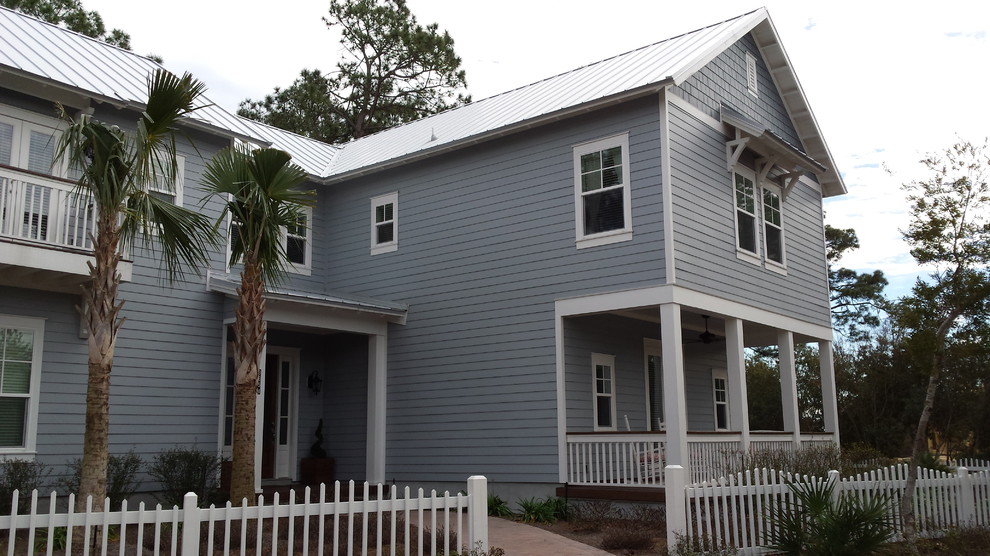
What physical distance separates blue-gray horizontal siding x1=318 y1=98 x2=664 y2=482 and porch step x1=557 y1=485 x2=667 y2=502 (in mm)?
439

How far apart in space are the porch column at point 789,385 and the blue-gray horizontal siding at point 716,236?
554mm

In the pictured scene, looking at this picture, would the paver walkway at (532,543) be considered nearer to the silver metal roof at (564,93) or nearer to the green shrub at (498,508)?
the green shrub at (498,508)

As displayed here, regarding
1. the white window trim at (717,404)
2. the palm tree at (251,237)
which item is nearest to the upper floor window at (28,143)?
the palm tree at (251,237)

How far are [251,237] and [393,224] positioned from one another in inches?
266

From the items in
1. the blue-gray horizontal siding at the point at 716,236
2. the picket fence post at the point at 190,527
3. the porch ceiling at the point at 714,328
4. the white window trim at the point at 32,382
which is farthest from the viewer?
the porch ceiling at the point at 714,328

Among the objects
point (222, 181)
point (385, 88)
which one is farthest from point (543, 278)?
point (385, 88)

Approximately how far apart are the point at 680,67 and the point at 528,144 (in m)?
2.93

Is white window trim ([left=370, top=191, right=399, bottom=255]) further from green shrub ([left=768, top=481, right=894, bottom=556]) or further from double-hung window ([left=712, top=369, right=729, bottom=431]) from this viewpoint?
green shrub ([left=768, top=481, right=894, bottom=556])

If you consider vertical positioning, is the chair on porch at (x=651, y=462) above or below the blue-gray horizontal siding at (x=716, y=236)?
below

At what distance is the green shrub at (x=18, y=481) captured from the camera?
38.4 ft

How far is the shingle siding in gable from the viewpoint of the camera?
15.6 meters

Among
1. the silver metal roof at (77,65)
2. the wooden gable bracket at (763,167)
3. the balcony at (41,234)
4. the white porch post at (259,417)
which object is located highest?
the silver metal roof at (77,65)

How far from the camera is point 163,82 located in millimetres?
9469

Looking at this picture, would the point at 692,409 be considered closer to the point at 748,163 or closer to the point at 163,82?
the point at 748,163
